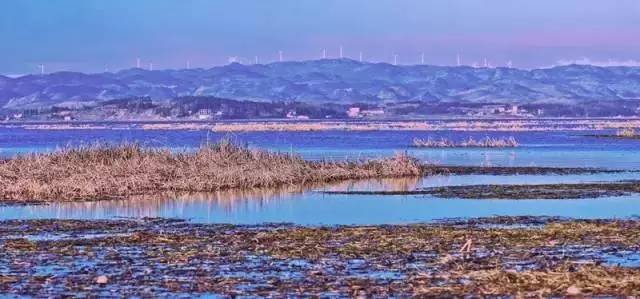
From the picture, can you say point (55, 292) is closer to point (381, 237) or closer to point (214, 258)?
point (214, 258)

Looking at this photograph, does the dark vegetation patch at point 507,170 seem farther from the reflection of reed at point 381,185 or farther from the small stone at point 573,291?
the small stone at point 573,291

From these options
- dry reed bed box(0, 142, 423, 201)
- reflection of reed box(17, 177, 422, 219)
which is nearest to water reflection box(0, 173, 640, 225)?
reflection of reed box(17, 177, 422, 219)

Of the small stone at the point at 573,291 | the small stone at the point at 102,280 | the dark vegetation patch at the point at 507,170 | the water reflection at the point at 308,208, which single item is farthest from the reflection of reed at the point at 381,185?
the small stone at the point at 573,291

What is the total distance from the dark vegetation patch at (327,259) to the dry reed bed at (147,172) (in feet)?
30.2

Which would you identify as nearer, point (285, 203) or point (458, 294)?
point (458, 294)

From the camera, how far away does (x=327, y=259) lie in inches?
910

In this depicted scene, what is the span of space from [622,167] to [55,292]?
44573mm

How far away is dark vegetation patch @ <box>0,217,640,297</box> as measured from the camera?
19.5 meters

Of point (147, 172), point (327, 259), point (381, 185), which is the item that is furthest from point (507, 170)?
point (327, 259)

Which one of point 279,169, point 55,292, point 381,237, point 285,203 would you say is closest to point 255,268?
point 55,292

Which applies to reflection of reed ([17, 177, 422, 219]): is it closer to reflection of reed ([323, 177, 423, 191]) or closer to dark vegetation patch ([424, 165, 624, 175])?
reflection of reed ([323, 177, 423, 191])

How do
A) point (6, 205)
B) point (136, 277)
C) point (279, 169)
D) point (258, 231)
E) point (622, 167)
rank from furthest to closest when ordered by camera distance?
point (622, 167), point (279, 169), point (6, 205), point (258, 231), point (136, 277)

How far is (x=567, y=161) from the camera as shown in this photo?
67688mm

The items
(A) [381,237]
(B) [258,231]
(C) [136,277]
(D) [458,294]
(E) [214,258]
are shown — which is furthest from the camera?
(B) [258,231]
